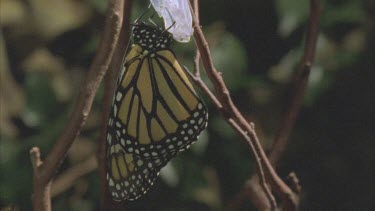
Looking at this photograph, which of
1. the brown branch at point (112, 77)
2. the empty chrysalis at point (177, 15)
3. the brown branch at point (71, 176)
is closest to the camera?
the empty chrysalis at point (177, 15)

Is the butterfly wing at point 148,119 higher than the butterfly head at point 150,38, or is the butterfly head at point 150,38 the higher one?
the butterfly head at point 150,38

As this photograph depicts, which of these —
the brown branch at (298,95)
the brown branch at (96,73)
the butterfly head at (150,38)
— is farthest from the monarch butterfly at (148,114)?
the brown branch at (96,73)

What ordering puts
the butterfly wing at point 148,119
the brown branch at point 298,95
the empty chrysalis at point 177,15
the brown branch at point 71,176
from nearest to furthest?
1. the empty chrysalis at point 177,15
2. the brown branch at point 298,95
3. the butterfly wing at point 148,119
4. the brown branch at point 71,176

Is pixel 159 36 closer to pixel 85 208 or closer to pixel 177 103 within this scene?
pixel 177 103

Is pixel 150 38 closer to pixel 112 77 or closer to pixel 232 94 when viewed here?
pixel 112 77

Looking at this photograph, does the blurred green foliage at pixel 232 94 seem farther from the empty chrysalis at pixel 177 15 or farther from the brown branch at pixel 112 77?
the empty chrysalis at pixel 177 15

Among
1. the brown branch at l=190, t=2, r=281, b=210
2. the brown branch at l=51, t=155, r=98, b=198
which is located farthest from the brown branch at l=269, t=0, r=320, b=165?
the brown branch at l=51, t=155, r=98, b=198

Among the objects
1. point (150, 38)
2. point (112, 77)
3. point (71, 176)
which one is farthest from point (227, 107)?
point (71, 176)

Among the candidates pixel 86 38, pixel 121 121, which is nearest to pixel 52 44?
pixel 86 38
